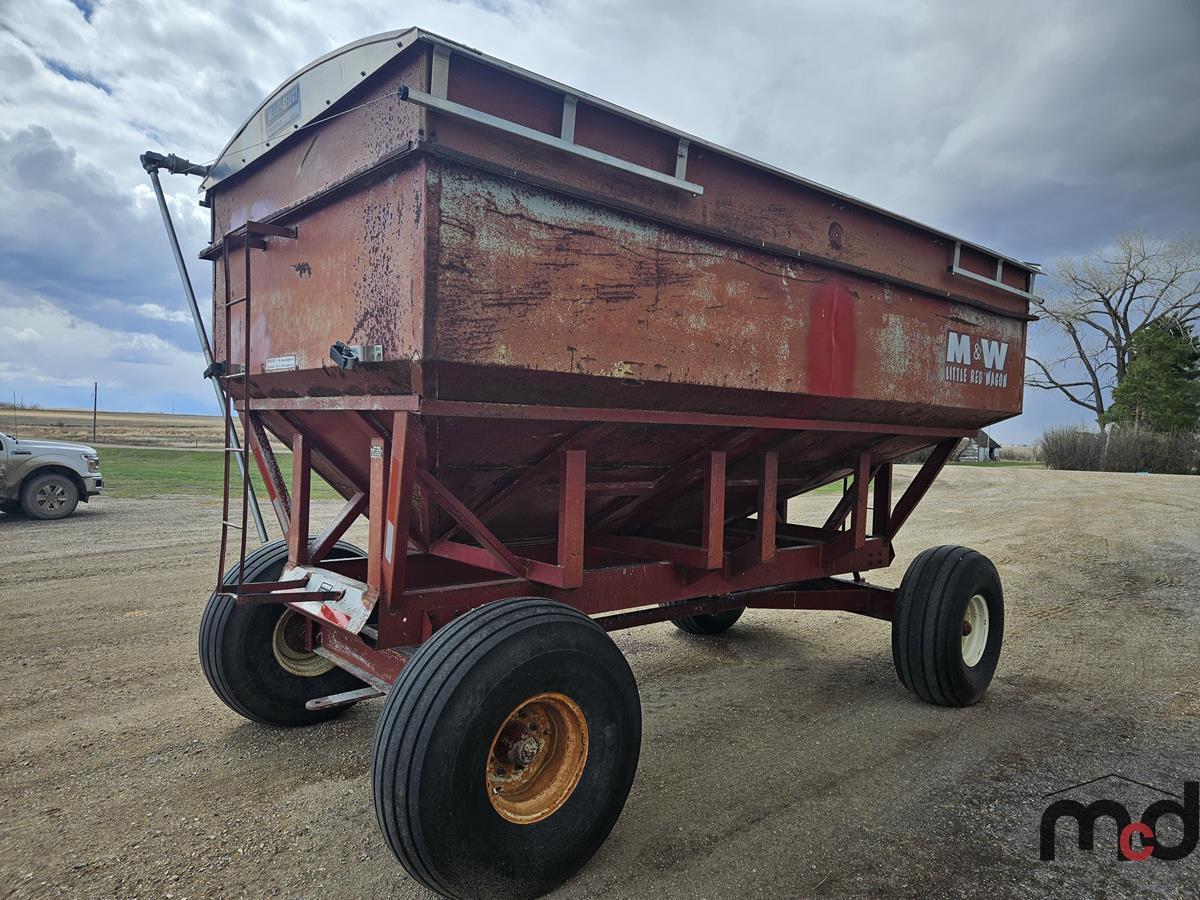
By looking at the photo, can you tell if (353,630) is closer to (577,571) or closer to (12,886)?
(577,571)

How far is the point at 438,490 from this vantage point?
→ 10.2 feet

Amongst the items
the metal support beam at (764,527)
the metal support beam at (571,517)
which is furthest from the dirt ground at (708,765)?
the metal support beam at (571,517)

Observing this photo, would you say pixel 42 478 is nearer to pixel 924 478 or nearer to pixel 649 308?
pixel 649 308

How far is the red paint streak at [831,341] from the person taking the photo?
385 cm

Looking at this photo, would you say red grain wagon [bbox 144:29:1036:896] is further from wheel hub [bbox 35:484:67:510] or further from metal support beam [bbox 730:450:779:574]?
wheel hub [bbox 35:484:67:510]

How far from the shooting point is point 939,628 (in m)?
4.62

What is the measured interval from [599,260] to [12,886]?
3132mm

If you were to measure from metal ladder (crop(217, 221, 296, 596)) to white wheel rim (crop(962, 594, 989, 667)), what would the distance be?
14.2 feet

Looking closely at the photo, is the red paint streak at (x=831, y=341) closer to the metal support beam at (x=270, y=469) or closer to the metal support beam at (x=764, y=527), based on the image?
the metal support beam at (x=764, y=527)

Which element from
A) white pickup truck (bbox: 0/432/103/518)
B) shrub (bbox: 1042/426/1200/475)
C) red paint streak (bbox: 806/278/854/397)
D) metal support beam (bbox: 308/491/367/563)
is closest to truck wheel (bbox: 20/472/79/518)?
white pickup truck (bbox: 0/432/103/518)

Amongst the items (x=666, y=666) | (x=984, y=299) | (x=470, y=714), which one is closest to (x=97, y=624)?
(x=666, y=666)

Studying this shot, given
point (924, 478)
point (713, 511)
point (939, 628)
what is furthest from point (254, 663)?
point (924, 478)

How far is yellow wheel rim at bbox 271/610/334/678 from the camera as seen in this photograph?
4.07m

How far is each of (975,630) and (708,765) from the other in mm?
2317
